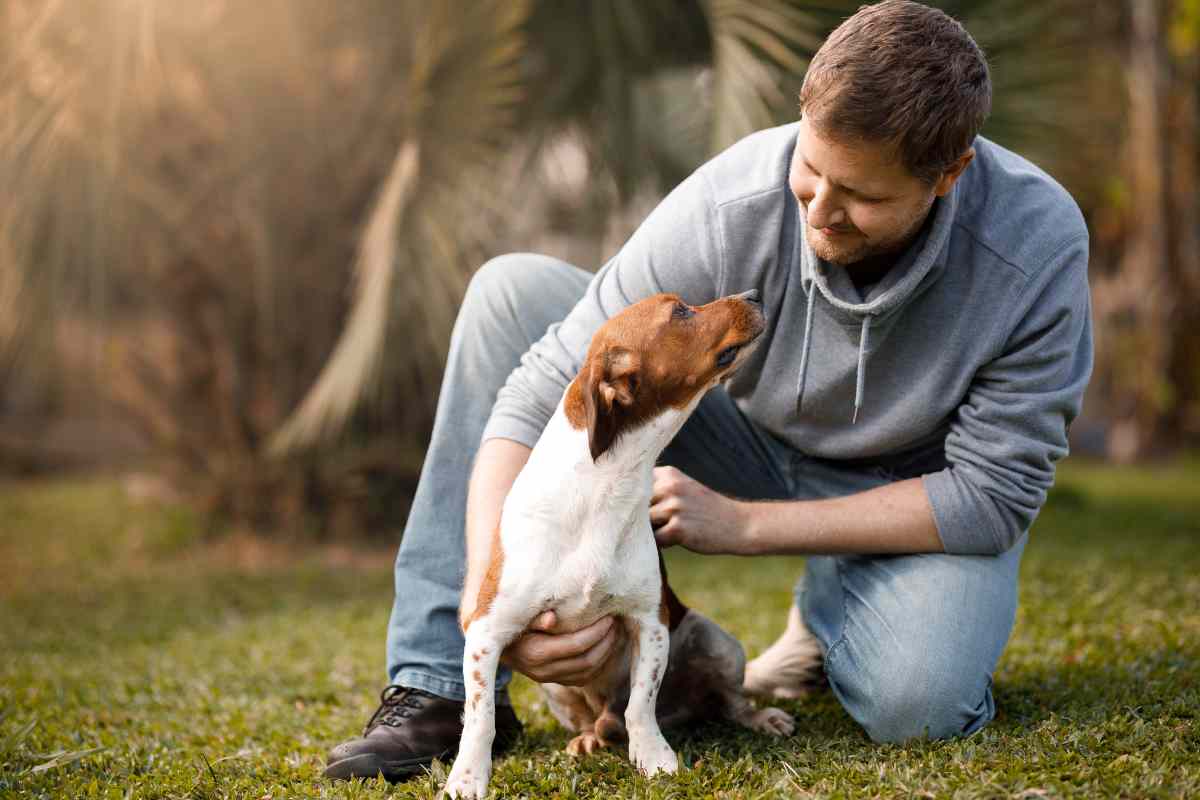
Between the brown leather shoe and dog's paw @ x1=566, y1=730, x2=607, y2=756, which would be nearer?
the brown leather shoe

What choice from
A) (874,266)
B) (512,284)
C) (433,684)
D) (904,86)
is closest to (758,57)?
(512,284)

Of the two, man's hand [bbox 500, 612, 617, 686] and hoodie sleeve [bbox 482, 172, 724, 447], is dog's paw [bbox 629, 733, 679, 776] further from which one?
hoodie sleeve [bbox 482, 172, 724, 447]

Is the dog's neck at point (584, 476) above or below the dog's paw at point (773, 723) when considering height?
above

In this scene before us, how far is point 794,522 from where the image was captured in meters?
2.73

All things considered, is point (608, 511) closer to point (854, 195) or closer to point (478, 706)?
point (478, 706)

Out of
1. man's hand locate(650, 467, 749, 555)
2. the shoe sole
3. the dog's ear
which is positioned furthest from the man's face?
the shoe sole

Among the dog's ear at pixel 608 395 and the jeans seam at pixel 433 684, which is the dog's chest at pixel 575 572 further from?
the jeans seam at pixel 433 684

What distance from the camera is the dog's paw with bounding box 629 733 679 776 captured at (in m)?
2.53

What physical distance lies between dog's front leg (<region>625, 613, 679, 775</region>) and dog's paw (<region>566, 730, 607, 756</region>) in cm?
18

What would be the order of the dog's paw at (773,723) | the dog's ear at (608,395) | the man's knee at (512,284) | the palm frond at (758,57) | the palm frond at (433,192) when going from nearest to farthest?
the dog's ear at (608,395), the dog's paw at (773,723), the man's knee at (512,284), the palm frond at (758,57), the palm frond at (433,192)

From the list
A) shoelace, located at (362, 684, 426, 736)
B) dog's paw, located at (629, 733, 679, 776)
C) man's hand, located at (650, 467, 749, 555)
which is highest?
man's hand, located at (650, 467, 749, 555)

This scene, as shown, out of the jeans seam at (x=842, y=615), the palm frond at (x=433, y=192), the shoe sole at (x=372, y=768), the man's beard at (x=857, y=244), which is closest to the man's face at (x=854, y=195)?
the man's beard at (x=857, y=244)

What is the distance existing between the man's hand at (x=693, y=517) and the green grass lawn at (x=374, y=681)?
50 cm

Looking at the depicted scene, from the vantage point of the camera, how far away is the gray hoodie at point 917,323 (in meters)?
2.62
